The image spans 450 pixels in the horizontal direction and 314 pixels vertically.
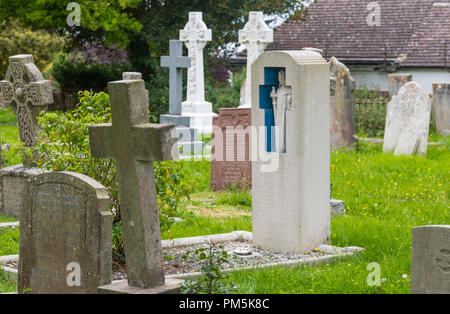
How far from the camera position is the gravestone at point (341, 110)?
55.9 feet

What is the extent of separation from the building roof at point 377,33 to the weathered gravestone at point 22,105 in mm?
17044

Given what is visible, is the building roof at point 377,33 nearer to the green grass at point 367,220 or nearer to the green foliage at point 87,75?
the green foliage at point 87,75

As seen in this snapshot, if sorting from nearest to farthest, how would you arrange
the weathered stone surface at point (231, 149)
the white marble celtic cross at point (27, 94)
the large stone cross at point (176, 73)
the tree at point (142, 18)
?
the white marble celtic cross at point (27, 94)
the weathered stone surface at point (231, 149)
the large stone cross at point (176, 73)
the tree at point (142, 18)

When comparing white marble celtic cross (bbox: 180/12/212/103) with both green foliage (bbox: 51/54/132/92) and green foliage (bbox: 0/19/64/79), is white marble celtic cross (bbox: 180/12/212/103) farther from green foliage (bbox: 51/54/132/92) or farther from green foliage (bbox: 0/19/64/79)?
green foliage (bbox: 0/19/64/79)

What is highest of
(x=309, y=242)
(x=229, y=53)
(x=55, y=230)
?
(x=229, y=53)

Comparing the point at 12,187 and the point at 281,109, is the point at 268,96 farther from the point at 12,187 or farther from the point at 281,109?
the point at 12,187

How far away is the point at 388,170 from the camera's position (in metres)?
13.8

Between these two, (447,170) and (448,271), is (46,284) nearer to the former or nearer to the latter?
(448,271)

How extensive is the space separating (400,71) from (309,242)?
2014cm

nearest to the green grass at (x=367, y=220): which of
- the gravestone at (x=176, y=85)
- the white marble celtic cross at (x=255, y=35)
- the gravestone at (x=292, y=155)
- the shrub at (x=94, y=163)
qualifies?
the shrub at (x=94, y=163)

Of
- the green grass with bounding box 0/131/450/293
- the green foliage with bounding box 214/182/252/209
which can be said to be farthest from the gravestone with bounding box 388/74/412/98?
the green foliage with bounding box 214/182/252/209

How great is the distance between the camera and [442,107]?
19.8 meters

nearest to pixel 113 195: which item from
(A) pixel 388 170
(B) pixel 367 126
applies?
(A) pixel 388 170

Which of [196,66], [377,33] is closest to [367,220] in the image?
[196,66]
